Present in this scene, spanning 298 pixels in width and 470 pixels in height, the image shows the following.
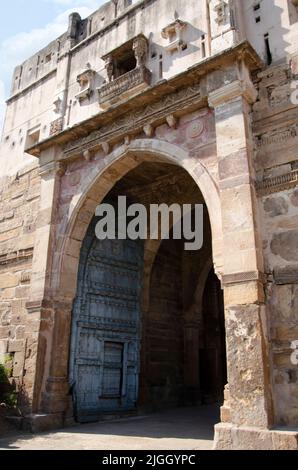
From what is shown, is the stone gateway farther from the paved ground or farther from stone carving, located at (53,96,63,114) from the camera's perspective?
the paved ground

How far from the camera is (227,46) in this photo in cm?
549

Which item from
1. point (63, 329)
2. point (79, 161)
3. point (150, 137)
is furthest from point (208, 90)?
point (63, 329)

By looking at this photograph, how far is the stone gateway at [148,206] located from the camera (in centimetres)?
430

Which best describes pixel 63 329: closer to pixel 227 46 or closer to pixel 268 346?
pixel 268 346

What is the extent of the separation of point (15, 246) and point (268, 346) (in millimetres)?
4939

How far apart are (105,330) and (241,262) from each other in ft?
11.1

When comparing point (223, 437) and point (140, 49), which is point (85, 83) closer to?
point (140, 49)

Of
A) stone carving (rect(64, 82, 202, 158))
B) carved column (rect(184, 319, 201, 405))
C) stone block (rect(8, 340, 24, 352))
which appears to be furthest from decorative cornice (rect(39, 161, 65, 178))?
carved column (rect(184, 319, 201, 405))

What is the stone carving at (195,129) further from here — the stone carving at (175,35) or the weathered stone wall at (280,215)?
the stone carving at (175,35)

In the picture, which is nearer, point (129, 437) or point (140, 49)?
point (129, 437)

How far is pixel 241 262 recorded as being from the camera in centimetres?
439

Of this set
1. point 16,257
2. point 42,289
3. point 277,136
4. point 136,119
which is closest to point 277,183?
point 277,136

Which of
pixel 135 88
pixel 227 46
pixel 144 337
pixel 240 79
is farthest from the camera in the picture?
pixel 144 337

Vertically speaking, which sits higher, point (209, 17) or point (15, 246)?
point (209, 17)
